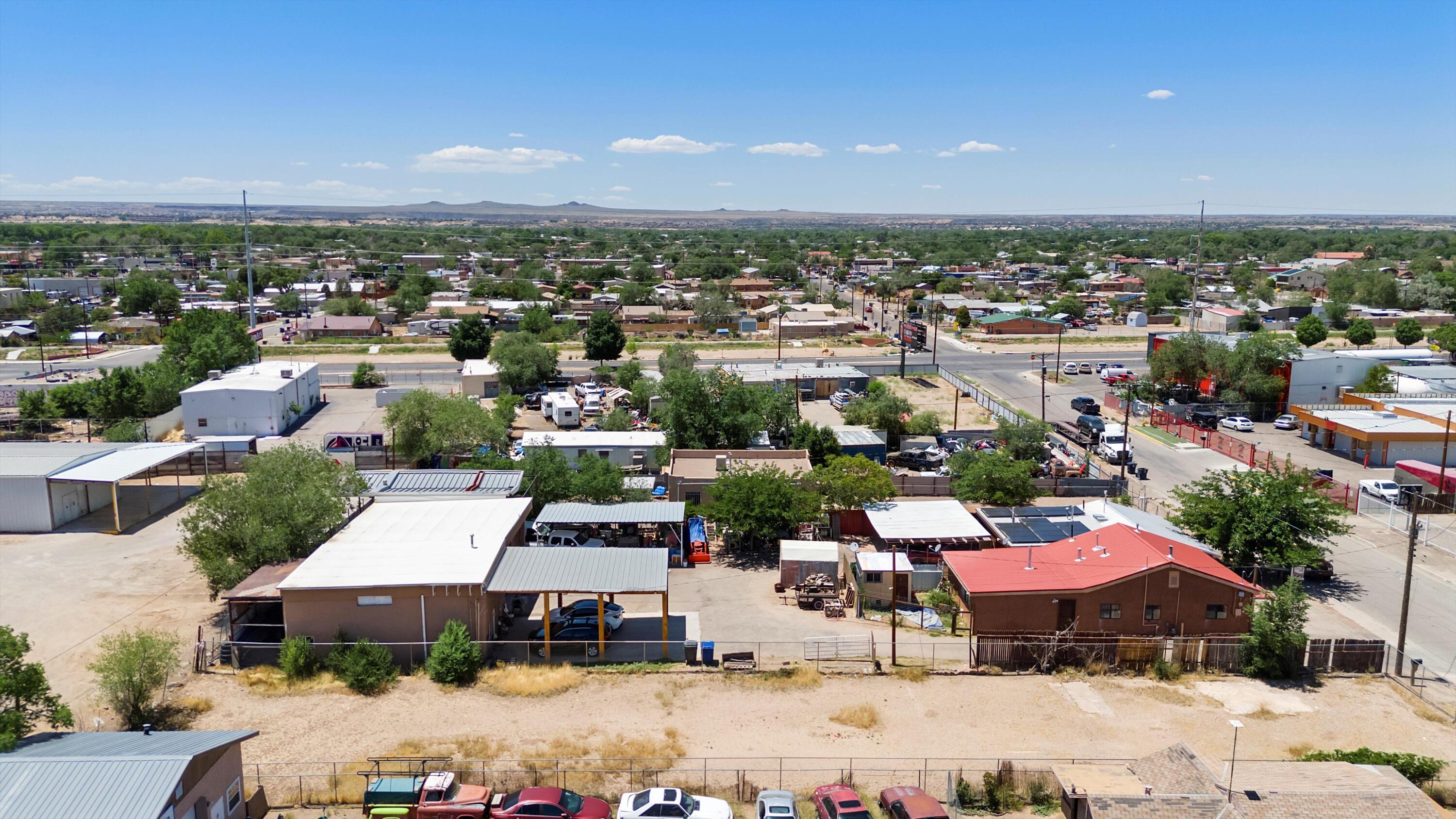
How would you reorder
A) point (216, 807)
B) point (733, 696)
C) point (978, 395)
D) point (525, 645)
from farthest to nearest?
point (978, 395)
point (525, 645)
point (733, 696)
point (216, 807)

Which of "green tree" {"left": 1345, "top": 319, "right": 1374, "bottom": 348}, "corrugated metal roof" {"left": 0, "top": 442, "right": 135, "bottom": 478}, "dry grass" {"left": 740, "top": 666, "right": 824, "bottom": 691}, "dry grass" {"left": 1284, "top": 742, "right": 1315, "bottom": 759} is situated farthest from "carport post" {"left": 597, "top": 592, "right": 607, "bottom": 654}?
"green tree" {"left": 1345, "top": 319, "right": 1374, "bottom": 348}

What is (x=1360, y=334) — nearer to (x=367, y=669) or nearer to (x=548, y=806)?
(x=367, y=669)

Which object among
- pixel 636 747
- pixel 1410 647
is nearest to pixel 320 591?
pixel 636 747

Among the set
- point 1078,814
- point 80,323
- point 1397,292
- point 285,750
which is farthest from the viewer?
point 1397,292

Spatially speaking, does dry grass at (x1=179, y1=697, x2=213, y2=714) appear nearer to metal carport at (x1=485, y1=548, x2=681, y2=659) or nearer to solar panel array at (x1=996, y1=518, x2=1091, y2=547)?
metal carport at (x1=485, y1=548, x2=681, y2=659)

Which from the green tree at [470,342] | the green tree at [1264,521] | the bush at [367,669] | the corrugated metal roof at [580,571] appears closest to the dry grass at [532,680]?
the corrugated metal roof at [580,571]

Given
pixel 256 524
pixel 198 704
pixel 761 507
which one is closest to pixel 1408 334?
pixel 761 507

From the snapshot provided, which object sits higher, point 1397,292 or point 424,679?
point 1397,292

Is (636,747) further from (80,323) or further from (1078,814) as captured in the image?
(80,323)
